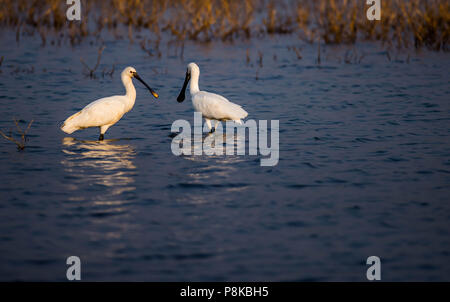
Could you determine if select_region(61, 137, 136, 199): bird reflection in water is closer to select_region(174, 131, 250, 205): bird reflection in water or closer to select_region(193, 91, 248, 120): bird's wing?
select_region(174, 131, 250, 205): bird reflection in water

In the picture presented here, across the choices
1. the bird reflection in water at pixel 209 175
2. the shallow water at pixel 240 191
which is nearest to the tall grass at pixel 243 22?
the shallow water at pixel 240 191

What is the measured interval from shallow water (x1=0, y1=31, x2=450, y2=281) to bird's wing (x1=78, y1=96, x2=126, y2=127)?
0.36 m

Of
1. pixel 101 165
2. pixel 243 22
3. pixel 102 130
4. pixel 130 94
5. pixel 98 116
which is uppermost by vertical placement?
pixel 243 22

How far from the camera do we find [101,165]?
898cm

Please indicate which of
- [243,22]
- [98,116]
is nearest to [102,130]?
[98,116]

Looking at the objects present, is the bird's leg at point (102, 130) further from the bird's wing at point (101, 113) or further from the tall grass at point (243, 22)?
the tall grass at point (243, 22)

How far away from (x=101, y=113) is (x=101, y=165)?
151cm

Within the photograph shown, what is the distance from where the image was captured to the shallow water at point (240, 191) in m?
5.89

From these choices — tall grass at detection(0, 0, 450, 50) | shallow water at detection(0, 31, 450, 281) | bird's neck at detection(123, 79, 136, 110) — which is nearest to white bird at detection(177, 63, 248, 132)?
shallow water at detection(0, 31, 450, 281)

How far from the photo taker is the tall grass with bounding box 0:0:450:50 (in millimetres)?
18516

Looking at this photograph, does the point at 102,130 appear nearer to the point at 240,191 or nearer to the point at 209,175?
the point at 209,175

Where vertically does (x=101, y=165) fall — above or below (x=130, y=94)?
below

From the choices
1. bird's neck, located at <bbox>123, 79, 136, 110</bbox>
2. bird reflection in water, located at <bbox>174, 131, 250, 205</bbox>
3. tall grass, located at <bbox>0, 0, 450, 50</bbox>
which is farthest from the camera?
tall grass, located at <bbox>0, 0, 450, 50</bbox>
